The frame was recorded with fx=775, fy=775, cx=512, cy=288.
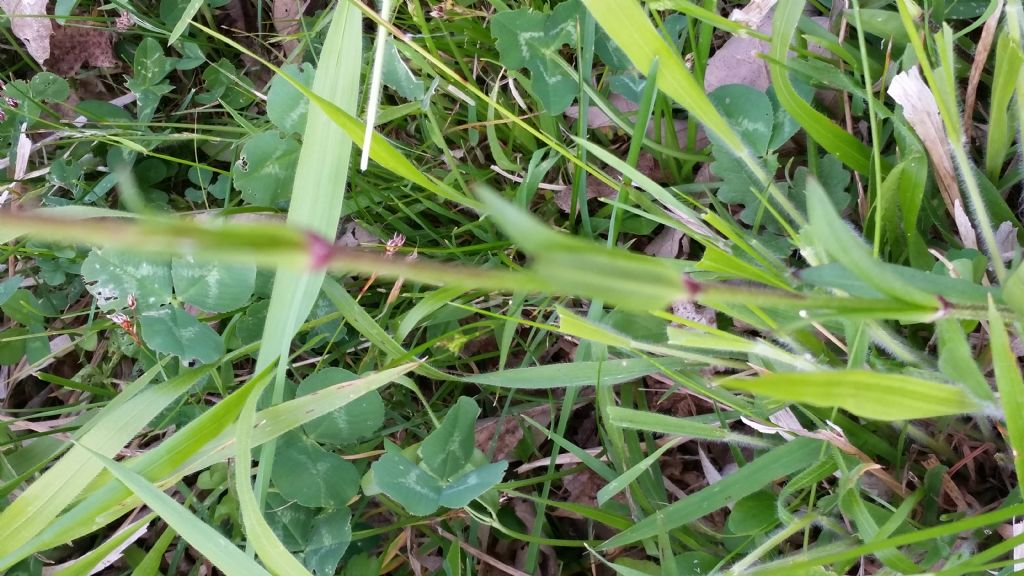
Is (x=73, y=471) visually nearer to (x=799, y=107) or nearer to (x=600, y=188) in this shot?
(x=600, y=188)

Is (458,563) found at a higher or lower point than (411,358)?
lower

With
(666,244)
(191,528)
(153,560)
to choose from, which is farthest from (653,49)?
(153,560)

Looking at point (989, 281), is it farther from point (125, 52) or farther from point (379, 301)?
point (125, 52)

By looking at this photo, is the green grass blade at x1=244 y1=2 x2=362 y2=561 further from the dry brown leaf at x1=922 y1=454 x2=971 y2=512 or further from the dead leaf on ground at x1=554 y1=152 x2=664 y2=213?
the dry brown leaf at x1=922 y1=454 x2=971 y2=512

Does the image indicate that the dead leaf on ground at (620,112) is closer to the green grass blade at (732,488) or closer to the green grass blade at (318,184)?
the green grass blade at (318,184)

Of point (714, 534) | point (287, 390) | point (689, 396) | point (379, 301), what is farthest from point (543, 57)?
point (714, 534)

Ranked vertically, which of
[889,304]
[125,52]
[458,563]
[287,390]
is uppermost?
[125,52]

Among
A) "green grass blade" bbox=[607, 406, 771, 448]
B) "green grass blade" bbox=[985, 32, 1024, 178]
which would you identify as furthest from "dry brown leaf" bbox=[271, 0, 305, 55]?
"green grass blade" bbox=[985, 32, 1024, 178]
